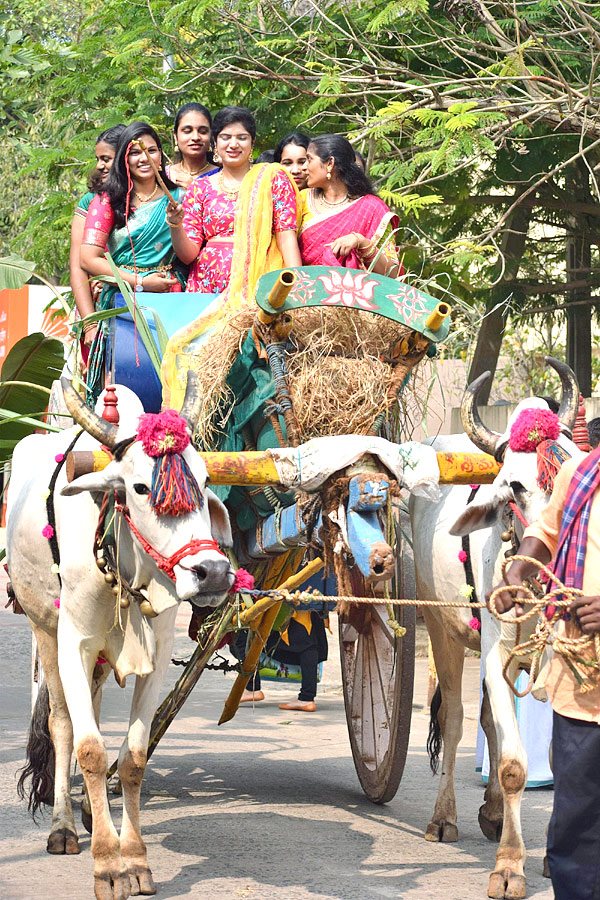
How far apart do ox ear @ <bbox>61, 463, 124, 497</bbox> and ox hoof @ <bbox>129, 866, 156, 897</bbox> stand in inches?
53.2

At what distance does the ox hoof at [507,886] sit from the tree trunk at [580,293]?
19.4 feet

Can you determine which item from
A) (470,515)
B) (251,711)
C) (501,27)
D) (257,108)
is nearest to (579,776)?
(470,515)

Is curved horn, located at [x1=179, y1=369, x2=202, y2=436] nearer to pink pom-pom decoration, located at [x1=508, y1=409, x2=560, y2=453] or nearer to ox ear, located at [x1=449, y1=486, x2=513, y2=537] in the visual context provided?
ox ear, located at [x1=449, y1=486, x2=513, y2=537]

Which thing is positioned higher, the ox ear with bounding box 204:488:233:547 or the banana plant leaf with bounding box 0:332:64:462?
the banana plant leaf with bounding box 0:332:64:462

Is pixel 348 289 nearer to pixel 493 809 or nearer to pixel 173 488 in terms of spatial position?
pixel 173 488

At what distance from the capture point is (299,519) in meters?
4.32

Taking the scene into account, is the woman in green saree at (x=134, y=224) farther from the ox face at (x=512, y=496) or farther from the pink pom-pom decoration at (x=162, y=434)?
the ox face at (x=512, y=496)

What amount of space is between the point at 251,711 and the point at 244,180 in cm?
444

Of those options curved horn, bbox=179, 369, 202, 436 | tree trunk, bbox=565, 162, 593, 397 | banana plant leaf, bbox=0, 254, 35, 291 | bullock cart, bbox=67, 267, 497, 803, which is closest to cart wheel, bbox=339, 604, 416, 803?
bullock cart, bbox=67, 267, 497, 803

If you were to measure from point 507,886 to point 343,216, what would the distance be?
9.03 ft

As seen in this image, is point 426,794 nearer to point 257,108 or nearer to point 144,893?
point 144,893

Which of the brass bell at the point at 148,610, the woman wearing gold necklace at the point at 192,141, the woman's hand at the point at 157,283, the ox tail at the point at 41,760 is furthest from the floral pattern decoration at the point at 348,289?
the ox tail at the point at 41,760

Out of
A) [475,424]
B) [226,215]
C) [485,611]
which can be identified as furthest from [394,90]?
[485,611]

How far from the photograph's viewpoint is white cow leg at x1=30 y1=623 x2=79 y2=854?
4.75 metres
